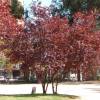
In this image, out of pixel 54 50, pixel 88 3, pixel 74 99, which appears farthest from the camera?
pixel 88 3

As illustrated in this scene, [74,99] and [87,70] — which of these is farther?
[87,70]

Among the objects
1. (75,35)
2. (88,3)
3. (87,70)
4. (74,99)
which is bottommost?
(74,99)

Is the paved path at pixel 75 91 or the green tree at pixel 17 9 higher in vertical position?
the green tree at pixel 17 9

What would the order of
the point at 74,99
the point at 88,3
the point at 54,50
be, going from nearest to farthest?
the point at 74,99, the point at 54,50, the point at 88,3

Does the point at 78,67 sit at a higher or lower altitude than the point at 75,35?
lower

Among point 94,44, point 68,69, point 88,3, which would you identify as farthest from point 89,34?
point 88,3

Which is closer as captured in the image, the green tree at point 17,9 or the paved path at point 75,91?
the paved path at point 75,91

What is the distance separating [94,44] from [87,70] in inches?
78.4

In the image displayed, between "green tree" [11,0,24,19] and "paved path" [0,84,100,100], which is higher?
"green tree" [11,0,24,19]

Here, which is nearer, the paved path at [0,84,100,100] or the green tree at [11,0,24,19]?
the paved path at [0,84,100,100]

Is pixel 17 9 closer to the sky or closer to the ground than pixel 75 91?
closer to the sky

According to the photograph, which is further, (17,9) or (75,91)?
(17,9)

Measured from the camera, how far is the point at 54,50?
111ft

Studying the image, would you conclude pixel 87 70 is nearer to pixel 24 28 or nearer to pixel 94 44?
pixel 94 44
